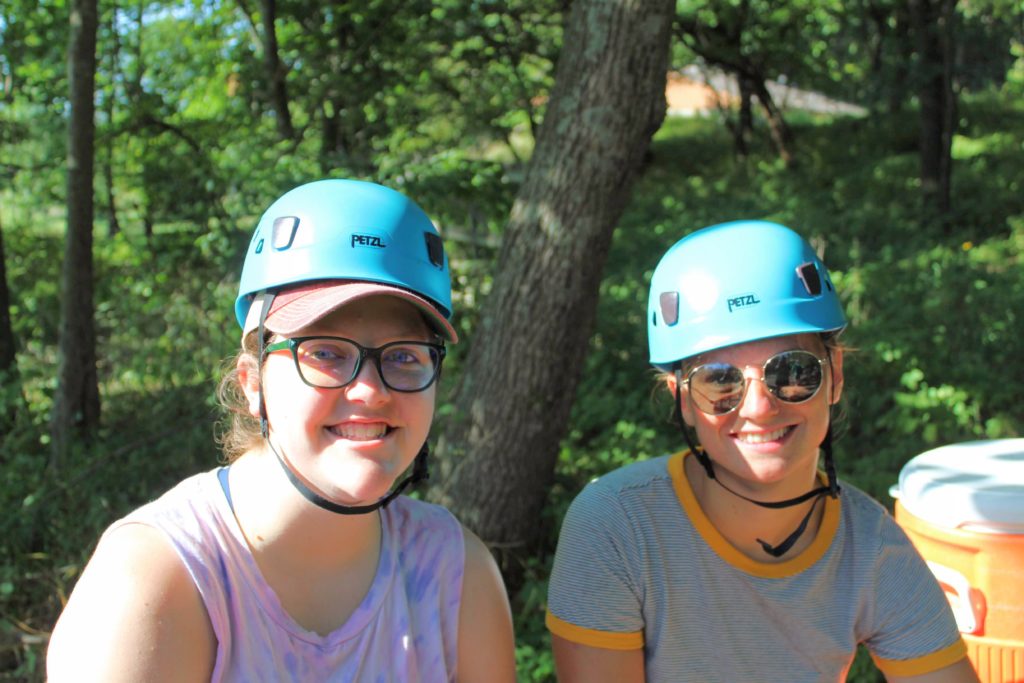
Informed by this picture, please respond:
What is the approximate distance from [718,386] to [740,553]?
37 centimetres

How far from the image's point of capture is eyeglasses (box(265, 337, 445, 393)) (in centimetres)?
174

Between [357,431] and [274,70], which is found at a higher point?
[274,70]

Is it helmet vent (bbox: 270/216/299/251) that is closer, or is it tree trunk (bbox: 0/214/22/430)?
helmet vent (bbox: 270/216/299/251)

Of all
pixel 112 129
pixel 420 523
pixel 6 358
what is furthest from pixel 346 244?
pixel 112 129

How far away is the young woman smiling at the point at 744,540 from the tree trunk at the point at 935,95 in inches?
420

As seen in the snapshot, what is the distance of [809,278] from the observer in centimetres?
215

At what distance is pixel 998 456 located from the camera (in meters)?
2.60

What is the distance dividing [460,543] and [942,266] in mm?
7769

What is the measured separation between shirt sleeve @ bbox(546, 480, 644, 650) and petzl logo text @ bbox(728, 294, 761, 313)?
19.4 inches

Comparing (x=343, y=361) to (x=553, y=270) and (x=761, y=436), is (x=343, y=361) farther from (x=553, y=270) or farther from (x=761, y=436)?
(x=553, y=270)

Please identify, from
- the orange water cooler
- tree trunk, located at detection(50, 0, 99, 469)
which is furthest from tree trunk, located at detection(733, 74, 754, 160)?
the orange water cooler

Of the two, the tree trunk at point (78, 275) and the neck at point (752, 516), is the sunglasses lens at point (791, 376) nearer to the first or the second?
the neck at point (752, 516)

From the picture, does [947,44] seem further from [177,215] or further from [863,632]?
[863,632]

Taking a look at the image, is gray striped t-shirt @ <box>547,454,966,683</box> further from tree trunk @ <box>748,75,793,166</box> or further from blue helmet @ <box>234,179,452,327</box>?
tree trunk @ <box>748,75,793,166</box>
